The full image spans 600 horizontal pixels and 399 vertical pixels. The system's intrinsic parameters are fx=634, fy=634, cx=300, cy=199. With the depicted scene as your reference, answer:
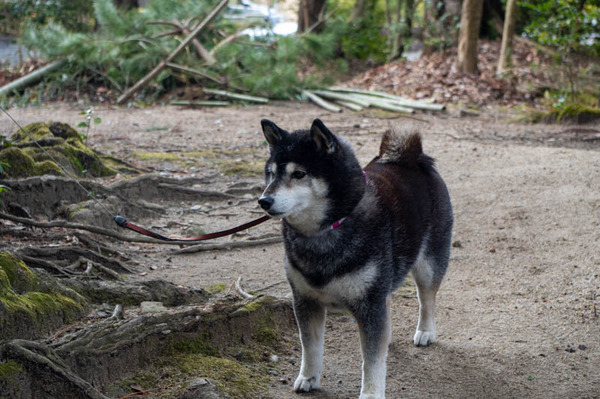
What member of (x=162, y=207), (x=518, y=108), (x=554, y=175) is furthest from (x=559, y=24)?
(x=162, y=207)

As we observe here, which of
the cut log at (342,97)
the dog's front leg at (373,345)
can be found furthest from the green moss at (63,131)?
the cut log at (342,97)

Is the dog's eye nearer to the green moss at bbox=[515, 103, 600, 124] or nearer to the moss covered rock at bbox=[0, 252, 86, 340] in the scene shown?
the moss covered rock at bbox=[0, 252, 86, 340]

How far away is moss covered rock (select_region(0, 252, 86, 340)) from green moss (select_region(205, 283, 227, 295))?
1.22 meters

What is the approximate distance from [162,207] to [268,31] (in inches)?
350

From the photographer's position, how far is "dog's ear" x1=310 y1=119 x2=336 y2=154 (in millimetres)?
3363

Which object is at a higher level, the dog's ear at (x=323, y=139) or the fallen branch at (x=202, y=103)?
the dog's ear at (x=323, y=139)

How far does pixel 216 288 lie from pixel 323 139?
1.99 metres

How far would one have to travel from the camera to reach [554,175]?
770 cm

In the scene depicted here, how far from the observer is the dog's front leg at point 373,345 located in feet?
11.4

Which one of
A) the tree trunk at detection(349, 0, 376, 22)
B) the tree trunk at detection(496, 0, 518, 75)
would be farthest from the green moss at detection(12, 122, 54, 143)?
the tree trunk at detection(349, 0, 376, 22)

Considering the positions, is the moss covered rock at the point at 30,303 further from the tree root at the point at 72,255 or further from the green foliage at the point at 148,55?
the green foliage at the point at 148,55

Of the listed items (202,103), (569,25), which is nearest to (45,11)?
(202,103)

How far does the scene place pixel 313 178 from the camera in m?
3.40

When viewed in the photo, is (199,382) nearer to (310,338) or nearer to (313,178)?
(310,338)
